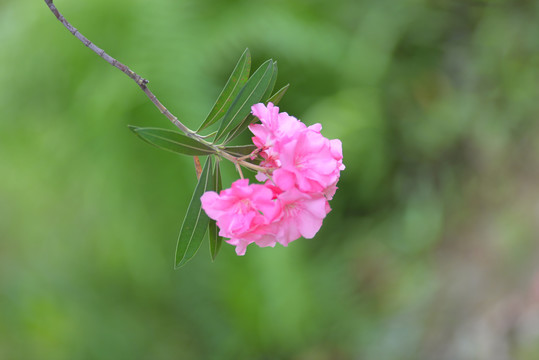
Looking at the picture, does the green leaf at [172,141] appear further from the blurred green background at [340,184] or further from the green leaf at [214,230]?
the blurred green background at [340,184]

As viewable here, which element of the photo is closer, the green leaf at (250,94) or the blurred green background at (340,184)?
the green leaf at (250,94)

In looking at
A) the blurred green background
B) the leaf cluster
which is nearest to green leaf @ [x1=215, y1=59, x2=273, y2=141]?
the leaf cluster

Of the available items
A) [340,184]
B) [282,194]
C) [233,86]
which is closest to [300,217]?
[282,194]

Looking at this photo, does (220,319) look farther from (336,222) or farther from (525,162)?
(525,162)

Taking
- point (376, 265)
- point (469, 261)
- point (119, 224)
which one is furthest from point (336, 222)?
point (119, 224)

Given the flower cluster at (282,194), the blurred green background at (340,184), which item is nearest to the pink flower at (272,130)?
the flower cluster at (282,194)

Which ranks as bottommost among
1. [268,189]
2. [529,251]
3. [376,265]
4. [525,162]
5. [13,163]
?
[268,189]
